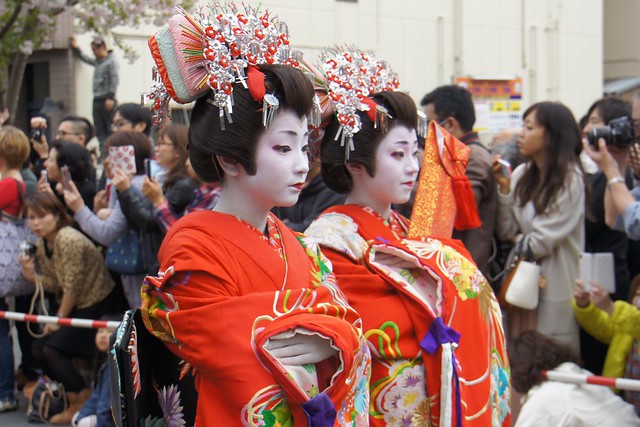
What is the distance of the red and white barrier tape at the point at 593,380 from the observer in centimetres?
357

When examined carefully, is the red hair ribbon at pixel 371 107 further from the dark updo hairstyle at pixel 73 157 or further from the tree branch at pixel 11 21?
the tree branch at pixel 11 21

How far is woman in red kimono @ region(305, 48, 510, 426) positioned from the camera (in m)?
2.64

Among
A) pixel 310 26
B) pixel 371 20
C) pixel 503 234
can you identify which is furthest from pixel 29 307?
pixel 371 20

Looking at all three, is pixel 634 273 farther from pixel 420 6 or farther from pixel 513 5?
pixel 513 5

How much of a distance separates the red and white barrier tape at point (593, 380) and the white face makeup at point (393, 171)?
137cm

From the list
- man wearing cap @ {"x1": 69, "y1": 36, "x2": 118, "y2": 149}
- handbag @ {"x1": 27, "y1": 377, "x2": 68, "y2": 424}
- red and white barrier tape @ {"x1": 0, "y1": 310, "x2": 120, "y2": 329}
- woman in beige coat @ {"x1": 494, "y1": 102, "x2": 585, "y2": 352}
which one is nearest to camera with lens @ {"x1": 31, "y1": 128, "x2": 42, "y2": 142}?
red and white barrier tape @ {"x1": 0, "y1": 310, "x2": 120, "y2": 329}

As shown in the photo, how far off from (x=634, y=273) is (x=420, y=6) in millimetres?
10308

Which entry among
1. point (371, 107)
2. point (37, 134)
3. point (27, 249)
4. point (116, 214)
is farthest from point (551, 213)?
point (37, 134)

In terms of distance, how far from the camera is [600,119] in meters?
5.07

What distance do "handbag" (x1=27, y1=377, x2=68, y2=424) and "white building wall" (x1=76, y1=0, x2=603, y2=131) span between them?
236 inches

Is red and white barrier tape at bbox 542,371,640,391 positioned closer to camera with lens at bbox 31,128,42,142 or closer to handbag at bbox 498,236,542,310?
handbag at bbox 498,236,542,310

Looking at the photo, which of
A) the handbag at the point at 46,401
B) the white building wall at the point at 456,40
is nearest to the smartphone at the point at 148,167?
the handbag at the point at 46,401

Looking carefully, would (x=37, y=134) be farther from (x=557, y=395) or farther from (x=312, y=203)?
(x=557, y=395)

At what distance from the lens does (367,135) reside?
284 centimetres
